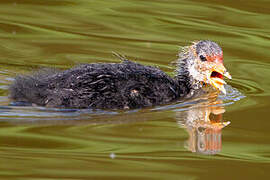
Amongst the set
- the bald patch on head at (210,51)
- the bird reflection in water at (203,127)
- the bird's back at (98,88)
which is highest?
the bald patch on head at (210,51)

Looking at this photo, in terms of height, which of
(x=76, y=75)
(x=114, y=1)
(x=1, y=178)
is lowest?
(x=1, y=178)

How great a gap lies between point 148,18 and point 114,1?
0.96 m

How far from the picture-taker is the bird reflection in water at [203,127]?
658cm

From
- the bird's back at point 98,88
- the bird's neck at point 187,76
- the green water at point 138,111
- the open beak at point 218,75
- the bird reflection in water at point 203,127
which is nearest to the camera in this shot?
the green water at point 138,111

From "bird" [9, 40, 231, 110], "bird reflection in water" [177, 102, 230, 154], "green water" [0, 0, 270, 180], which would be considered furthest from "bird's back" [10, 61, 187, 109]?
"bird reflection in water" [177, 102, 230, 154]

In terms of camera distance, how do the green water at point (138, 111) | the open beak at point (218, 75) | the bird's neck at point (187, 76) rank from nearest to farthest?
the green water at point (138, 111) < the open beak at point (218, 75) < the bird's neck at point (187, 76)

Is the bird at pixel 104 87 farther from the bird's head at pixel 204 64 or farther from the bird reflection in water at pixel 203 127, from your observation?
the bird reflection in water at pixel 203 127

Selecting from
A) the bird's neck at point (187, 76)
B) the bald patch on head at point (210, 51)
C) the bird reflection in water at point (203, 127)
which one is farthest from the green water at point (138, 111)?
the bald patch on head at point (210, 51)

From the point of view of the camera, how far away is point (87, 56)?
10203 millimetres

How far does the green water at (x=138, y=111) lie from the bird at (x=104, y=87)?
14 centimetres

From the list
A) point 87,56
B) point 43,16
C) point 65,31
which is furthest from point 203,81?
point 43,16

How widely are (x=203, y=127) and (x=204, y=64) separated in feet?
4.42

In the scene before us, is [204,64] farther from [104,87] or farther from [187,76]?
[104,87]

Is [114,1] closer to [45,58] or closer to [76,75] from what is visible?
[45,58]
